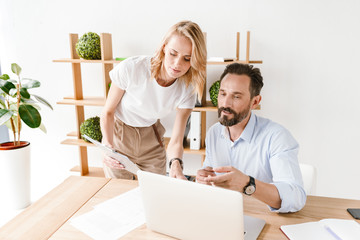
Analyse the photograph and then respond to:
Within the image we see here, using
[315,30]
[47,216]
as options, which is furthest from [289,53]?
[47,216]

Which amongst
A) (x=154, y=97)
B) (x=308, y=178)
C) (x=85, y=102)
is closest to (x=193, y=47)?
(x=154, y=97)

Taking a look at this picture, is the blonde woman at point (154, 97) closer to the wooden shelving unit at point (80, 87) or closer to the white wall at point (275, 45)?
the wooden shelving unit at point (80, 87)

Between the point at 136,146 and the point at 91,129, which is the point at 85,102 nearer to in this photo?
the point at 91,129

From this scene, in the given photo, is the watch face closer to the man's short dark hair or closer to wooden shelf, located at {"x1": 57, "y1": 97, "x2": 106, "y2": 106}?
the man's short dark hair

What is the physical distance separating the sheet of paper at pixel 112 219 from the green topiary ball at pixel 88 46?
1.57 m

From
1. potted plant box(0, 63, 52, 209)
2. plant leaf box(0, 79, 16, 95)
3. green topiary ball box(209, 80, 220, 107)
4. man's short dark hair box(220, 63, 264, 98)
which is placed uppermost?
man's short dark hair box(220, 63, 264, 98)

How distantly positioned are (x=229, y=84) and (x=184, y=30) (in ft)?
1.12

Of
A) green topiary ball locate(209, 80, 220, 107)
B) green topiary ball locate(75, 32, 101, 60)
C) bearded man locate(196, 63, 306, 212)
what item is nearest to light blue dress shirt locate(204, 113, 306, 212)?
bearded man locate(196, 63, 306, 212)

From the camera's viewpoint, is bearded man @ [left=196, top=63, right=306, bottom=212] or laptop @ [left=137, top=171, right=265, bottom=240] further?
bearded man @ [left=196, top=63, right=306, bottom=212]

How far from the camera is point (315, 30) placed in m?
2.43

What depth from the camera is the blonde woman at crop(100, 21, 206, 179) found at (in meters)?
1.43

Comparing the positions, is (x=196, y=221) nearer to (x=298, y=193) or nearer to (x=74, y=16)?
(x=298, y=193)

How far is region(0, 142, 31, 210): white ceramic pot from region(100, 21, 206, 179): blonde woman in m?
1.11

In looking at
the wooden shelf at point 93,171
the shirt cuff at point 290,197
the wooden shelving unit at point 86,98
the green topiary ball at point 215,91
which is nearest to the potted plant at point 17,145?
the wooden shelving unit at point 86,98
